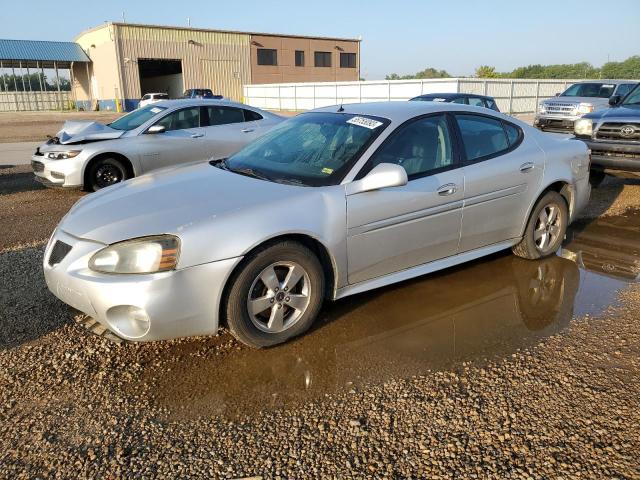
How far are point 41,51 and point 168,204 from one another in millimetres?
52650

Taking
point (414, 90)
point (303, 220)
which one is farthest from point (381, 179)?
point (414, 90)

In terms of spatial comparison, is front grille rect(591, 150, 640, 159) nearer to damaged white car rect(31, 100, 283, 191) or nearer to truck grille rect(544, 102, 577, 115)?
damaged white car rect(31, 100, 283, 191)

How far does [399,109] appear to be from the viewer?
174 inches

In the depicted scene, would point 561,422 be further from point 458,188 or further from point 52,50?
point 52,50

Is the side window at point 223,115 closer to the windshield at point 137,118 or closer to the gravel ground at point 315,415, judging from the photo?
the windshield at point 137,118

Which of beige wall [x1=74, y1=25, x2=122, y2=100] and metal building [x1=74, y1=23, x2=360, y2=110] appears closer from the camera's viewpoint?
beige wall [x1=74, y1=25, x2=122, y2=100]

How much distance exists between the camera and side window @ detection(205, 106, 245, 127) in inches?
362

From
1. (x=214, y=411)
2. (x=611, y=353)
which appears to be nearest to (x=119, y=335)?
(x=214, y=411)

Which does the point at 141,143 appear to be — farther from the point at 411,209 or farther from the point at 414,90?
the point at 414,90

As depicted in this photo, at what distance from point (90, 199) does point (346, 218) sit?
1.95m

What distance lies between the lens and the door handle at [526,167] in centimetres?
485

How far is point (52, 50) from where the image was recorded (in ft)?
158

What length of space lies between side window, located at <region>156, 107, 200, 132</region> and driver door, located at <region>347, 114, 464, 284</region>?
221 inches

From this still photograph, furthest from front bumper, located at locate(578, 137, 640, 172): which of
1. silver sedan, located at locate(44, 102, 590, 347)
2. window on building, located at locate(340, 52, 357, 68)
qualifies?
window on building, located at locate(340, 52, 357, 68)
